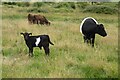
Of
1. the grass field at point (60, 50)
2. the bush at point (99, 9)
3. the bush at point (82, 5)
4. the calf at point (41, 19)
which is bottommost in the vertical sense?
the grass field at point (60, 50)

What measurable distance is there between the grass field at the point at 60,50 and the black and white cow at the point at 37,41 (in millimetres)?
123

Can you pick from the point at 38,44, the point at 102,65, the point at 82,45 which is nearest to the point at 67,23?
the point at 82,45

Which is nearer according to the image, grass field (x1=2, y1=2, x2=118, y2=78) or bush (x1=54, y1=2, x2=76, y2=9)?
grass field (x1=2, y1=2, x2=118, y2=78)

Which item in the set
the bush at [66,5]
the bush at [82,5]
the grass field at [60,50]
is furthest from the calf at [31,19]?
the bush at [82,5]

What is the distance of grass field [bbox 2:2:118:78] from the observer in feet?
15.9

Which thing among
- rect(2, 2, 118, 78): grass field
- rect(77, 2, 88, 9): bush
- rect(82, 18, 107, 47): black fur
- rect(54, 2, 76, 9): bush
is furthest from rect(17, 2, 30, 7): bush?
rect(82, 18, 107, 47): black fur

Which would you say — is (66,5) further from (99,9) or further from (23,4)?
(23,4)

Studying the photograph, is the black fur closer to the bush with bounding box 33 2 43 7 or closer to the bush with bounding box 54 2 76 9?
the bush with bounding box 54 2 76 9

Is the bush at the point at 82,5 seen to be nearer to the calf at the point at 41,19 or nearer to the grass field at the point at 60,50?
the grass field at the point at 60,50

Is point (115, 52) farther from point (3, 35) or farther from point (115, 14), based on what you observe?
point (3, 35)

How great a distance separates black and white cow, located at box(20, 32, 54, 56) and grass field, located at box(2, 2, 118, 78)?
0.12 m

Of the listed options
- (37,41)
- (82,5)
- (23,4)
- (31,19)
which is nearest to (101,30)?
(82,5)

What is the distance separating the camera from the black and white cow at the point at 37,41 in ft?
17.3

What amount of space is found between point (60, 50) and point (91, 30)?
33.1 inches
